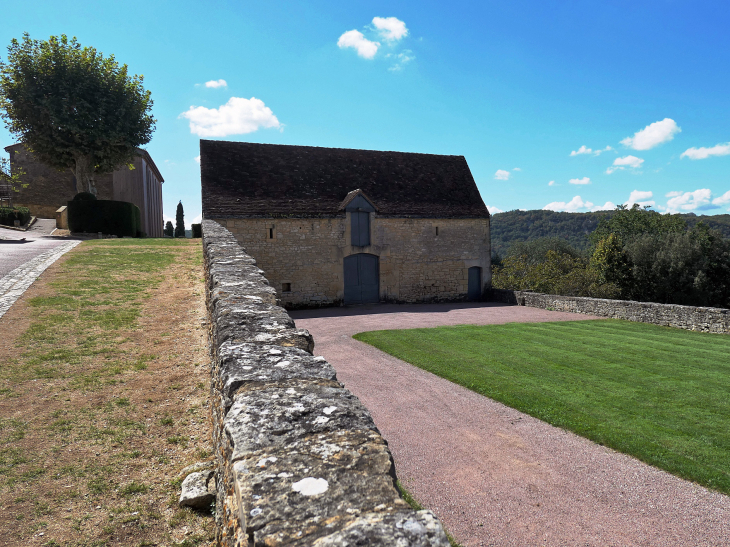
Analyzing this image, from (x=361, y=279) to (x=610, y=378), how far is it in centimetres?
1363

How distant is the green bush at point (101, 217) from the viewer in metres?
24.1

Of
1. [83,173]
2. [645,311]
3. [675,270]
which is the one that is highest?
[83,173]

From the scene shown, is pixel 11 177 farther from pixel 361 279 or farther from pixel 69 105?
pixel 361 279

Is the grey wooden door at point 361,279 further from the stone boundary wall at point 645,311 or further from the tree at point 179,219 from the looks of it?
the tree at point 179,219

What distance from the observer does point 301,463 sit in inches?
69.7

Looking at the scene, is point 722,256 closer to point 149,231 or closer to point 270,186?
point 270,186

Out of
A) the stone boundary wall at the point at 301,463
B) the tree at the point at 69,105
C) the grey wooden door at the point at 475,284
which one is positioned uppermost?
the tree at the point at 69,105

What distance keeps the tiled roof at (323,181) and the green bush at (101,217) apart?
839cm

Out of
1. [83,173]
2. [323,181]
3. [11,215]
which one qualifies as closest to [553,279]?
[323,181]

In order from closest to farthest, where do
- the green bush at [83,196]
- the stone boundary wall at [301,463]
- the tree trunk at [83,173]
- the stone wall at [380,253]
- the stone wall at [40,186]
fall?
the stone boundary wall at [301,463] → the stone wall at [380,253] → the green bush at [83,196] → the tree trunk at [83,173] → the stone wall at [40,186]

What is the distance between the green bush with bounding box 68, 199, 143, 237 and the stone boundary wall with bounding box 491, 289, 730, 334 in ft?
74.7

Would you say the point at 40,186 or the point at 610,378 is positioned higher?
the point at 40,186

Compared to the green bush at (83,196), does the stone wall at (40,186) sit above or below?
above

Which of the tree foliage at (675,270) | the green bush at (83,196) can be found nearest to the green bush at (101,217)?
the green bush at (83,196)
